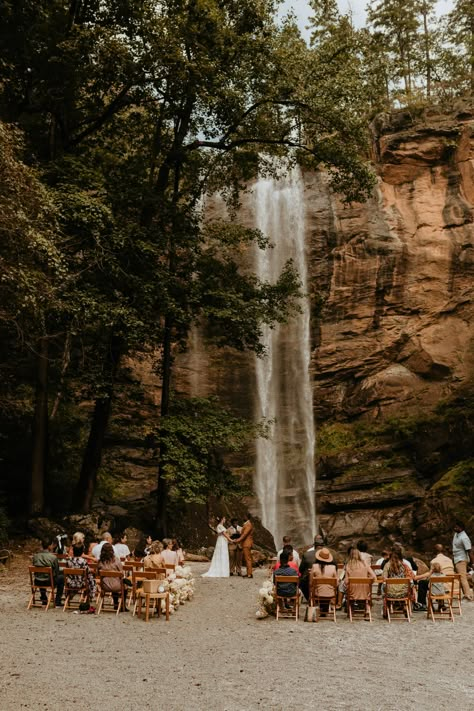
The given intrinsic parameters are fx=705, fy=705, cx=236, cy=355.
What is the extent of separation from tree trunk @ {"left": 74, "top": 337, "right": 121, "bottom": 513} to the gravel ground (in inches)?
303

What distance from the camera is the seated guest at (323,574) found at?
1068cm

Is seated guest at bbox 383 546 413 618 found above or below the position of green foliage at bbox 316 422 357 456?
below

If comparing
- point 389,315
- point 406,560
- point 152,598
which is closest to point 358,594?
point 406,560

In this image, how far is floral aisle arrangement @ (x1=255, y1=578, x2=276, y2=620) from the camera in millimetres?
10742

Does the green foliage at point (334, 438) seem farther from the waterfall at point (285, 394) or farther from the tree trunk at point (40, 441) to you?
the tree trunk at point (40, 441)

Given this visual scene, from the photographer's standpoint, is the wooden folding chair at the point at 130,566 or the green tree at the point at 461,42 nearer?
the wooden folding chair at the point at 130,566

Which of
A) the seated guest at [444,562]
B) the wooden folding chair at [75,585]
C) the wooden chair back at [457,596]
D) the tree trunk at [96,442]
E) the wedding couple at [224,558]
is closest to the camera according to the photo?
the wooden folding chair at [75,585]

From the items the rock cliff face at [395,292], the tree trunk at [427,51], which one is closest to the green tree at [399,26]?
the tree trunk at [427,51]

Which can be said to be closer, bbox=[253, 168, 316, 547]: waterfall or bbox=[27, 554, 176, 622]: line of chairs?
bbox=[27, 554, 176, 622]: line of chairs

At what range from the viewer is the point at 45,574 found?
1127cm

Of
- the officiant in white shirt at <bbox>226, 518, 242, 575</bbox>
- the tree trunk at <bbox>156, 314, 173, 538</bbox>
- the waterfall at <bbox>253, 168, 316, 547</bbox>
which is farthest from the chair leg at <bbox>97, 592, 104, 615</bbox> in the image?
the waterfall at <bbox>253, 168, 316, 547</bbox>

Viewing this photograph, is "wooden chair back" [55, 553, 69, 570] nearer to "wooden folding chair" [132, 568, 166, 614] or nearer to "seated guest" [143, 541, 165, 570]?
"wooden folding chair" [132, 568, 166, 614]

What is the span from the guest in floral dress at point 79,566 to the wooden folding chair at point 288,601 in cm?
295

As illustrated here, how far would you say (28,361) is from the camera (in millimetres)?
21062
